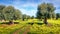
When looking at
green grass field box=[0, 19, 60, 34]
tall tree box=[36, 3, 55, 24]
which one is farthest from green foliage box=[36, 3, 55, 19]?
green grass field box=[0, 19, 60, 34]

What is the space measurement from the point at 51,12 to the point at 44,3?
18.2 feet

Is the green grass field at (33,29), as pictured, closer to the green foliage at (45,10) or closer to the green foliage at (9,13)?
the green foliage at (45,10)

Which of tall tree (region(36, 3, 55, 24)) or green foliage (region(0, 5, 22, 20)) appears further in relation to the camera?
green foliage (region(0, 5, 22, 20))

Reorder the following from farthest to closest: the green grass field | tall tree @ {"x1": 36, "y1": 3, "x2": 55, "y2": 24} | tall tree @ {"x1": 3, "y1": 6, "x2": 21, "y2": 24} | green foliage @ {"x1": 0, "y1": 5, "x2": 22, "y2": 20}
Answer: green foliage @ {"x1": 0, "y1": 5, "x2": 22, "y2": 20} → tall tree @ {"x1": 3, "y1": 6, "x2": 21, "y2": 24} → tall tree @ {"x1": 36, "y1": 3, "x2": 55, "y2": 24} → the green grass field

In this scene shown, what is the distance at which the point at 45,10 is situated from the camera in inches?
2815

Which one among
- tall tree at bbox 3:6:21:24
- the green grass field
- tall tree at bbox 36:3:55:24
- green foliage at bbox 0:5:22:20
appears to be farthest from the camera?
green foliage at bbox 0:5:22:20

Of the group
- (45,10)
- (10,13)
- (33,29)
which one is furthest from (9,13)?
(33,29)

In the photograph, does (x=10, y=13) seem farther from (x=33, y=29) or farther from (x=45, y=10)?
(x=33, y=29)

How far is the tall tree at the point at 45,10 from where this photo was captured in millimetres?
70719

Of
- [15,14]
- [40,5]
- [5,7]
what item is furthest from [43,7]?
[5,7]

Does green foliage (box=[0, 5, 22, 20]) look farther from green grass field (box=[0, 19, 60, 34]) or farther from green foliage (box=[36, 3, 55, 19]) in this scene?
green grass field (box=[0, 19, 60, 34])

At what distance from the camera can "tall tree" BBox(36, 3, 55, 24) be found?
70.7 m

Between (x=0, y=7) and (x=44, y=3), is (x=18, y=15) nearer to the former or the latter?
(x=0, y=7)

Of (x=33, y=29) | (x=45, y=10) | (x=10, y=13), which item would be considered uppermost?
(x=45, y=10)
